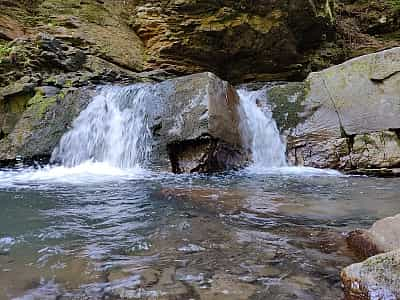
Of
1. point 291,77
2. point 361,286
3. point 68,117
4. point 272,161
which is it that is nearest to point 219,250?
point 361,286

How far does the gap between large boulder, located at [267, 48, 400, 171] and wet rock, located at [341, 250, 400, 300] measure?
4.59 metres

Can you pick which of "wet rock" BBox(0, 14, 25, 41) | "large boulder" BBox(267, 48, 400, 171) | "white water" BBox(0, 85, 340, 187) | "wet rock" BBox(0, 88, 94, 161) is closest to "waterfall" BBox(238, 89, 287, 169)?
"white water" BBox(0, 85, 340, 187)

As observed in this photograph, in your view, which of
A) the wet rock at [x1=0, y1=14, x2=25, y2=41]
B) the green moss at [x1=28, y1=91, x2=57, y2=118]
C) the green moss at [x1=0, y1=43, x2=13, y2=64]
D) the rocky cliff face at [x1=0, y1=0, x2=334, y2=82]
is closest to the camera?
the green moss at [x1=28, y1=91, x2=57, y2=118]

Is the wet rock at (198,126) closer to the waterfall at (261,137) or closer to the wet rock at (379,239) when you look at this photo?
the waterfall at (261,137)

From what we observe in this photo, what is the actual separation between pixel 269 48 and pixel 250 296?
28.5 feet

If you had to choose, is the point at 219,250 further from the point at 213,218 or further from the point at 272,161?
the point at 272,161

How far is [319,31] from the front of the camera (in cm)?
996

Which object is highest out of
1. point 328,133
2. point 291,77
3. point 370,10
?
point 370,10

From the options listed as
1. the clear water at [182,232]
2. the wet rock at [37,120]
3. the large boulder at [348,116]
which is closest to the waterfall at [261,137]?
the large boulder at [348,116]

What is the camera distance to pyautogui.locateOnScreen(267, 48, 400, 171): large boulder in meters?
5.85

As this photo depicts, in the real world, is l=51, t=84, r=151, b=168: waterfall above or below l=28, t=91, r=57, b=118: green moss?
below

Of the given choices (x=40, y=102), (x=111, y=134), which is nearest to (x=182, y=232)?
(x=111, y=134)

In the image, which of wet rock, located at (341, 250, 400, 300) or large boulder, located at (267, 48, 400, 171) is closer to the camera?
wet rock, located at (341, 250, 400, 300)

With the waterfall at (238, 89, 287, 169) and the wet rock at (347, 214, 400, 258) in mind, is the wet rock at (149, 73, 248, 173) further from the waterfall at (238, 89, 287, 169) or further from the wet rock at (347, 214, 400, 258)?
the wet rock at (347, 214, 400, 258)
